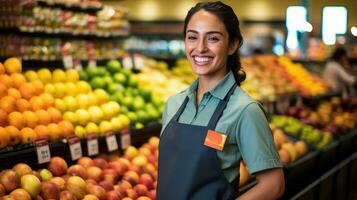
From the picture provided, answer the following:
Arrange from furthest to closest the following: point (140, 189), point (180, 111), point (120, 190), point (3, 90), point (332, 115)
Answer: point (332, 115) < point (3, 90) < point (140, 189) < point (120, 190) < point (180, 111)

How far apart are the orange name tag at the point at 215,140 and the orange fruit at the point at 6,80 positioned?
5.83ft

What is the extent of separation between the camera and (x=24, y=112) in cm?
336

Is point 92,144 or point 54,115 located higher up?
point 54,115

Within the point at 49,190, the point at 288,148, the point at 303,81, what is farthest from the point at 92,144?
the point at 303,81

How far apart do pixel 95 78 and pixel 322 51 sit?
475 inches

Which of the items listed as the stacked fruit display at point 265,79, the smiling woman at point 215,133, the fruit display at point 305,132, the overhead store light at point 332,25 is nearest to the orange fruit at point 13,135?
the smiling woman at point 215,133

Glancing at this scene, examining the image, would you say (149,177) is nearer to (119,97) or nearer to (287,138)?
(119,97)

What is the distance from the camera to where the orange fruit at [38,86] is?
3685mm

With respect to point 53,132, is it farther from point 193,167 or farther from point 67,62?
point 193,167

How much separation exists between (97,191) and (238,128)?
109 cm

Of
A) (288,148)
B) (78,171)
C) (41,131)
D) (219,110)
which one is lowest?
(288,148)

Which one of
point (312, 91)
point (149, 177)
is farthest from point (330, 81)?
point (149, 177)

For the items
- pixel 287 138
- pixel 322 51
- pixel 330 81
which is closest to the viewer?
pixel 287 138

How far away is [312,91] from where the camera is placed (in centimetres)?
838
